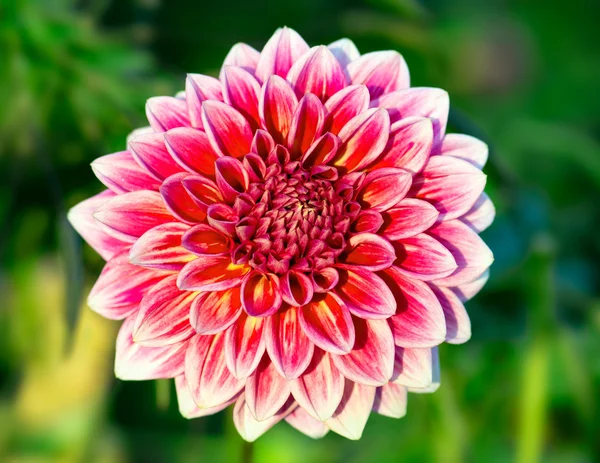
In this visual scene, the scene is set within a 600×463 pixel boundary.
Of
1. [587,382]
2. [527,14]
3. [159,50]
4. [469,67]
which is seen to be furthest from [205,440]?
[527,14]

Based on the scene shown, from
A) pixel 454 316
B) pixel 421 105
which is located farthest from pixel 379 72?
pixel 454 316

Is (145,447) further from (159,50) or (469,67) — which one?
(469,67)

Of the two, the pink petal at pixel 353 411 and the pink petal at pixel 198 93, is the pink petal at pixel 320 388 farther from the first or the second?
the pink petal at pixel 198 93

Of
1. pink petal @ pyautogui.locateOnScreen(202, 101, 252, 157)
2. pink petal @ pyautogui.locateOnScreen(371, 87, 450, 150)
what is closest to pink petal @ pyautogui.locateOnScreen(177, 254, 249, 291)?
pink petal @ pyautogui.locateOnScreen(202, 101, 252, 157)

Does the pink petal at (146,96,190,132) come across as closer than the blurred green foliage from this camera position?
Yes

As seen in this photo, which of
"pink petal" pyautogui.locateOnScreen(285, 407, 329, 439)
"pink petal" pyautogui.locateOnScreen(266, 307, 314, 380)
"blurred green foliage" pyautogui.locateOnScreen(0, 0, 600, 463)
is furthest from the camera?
"blurred green foliage" pyautogui.locateOnScreen(0, 0, 600, 463)

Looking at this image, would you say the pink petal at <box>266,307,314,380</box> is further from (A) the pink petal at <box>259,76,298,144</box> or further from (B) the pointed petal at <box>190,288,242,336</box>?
(A) the pink petal at <box>259,76,298,144</box>

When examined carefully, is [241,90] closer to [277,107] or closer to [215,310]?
[277,107]
